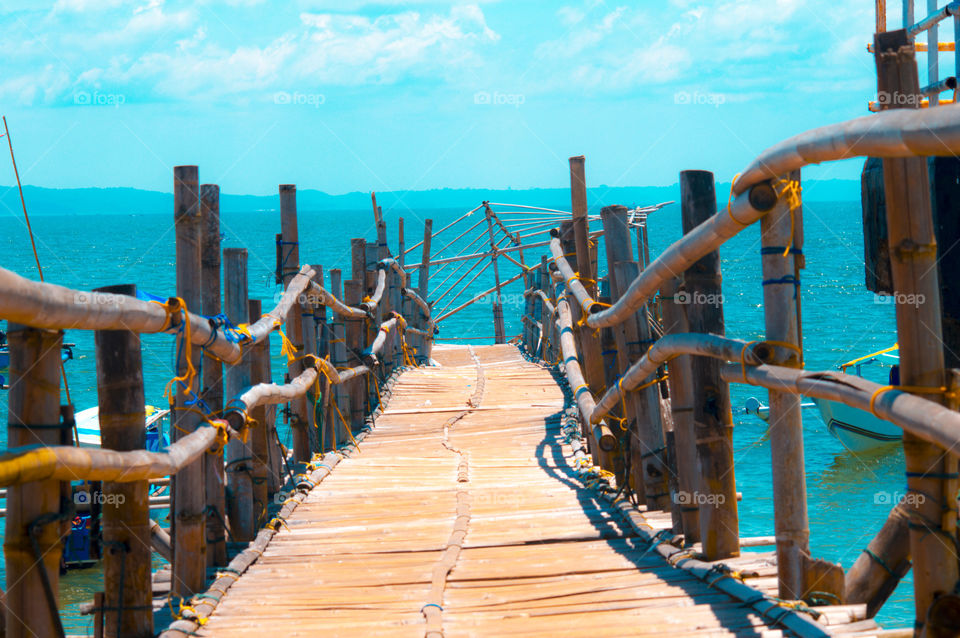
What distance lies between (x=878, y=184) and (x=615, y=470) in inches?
107

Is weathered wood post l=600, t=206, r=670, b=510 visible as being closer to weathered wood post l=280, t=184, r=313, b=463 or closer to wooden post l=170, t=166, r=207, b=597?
wooden post l=170, t=166, r=207, b=597

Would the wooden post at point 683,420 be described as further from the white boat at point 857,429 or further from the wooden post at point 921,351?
the white boat at point 857,429

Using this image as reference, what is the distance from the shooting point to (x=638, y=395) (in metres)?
5.80

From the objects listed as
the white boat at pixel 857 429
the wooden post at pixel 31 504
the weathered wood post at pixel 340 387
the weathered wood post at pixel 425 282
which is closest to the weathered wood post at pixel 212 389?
the wooden post at pixel 31 504

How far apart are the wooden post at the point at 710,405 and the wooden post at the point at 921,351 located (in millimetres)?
1349

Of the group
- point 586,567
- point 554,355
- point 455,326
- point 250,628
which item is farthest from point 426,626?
point 455,326

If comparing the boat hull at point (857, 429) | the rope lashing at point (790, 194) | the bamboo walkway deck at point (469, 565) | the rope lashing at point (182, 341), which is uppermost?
the rope lashing at point (790, 194)

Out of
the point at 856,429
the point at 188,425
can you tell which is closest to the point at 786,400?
the point at 188,425

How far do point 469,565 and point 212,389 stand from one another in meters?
1.56

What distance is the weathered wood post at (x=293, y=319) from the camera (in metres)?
7.66

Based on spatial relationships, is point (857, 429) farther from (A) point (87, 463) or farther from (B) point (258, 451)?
(A) point (87, 463)

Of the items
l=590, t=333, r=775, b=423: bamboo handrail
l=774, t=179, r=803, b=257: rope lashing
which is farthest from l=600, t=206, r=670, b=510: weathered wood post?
l=774, t=179, r=803, b=257: rope lashing

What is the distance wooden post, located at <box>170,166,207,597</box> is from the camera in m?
4.34

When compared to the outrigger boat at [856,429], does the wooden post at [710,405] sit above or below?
above
